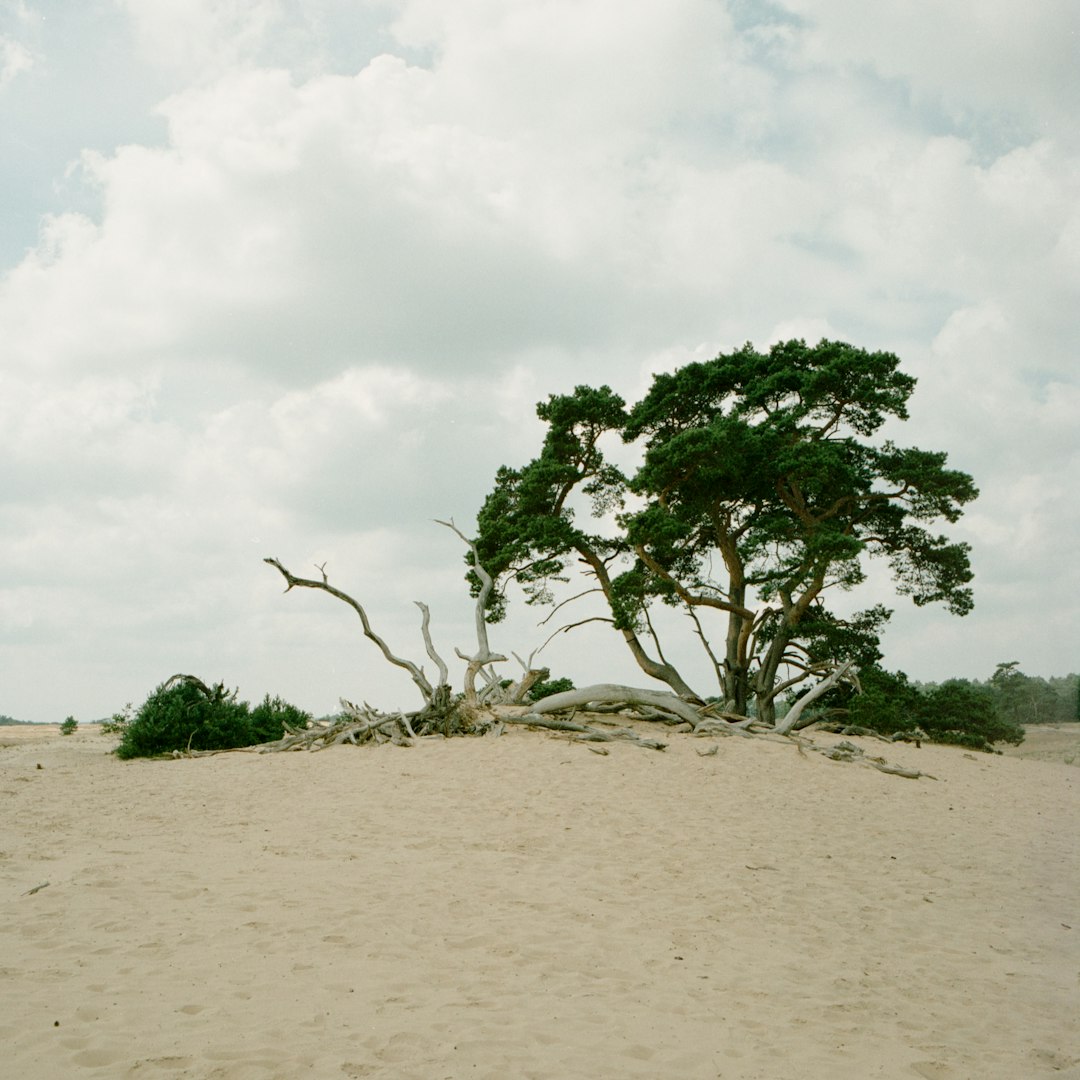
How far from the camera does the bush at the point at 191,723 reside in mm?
18812

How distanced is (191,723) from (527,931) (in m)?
14.7

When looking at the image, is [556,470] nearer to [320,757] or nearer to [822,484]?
[822,484]

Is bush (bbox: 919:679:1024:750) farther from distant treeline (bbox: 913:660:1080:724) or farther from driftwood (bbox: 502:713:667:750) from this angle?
distant treeline (bbox: 913:660:1080:724)

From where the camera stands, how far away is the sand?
4855mm

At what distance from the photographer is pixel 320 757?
1574 centimetres

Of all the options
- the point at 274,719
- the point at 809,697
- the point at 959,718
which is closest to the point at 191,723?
the point at 274,719

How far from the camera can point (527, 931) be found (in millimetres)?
6941

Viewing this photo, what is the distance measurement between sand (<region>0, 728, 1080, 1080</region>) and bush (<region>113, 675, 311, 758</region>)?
5.73 metres

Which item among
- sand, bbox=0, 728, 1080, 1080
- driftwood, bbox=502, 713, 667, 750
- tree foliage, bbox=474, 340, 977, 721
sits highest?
tree foliage, bbox=474, 340, 977, 721

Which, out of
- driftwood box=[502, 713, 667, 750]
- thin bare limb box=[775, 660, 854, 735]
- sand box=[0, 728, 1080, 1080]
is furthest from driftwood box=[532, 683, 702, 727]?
sand box=[0, 728, 1080, 1080]

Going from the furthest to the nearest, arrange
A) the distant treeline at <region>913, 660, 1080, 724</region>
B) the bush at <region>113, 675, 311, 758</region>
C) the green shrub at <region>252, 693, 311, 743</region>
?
the distant treeline at <region>913, 660, 1080, 724</region> < the green shrub at <region>252, 693, 311, 743</region> < the bush at <region>113, 675, 311, 758</region>

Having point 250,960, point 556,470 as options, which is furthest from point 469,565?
point 250,960

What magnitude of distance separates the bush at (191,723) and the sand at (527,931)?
573 centimetres

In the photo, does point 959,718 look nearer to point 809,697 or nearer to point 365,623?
point 809,697
